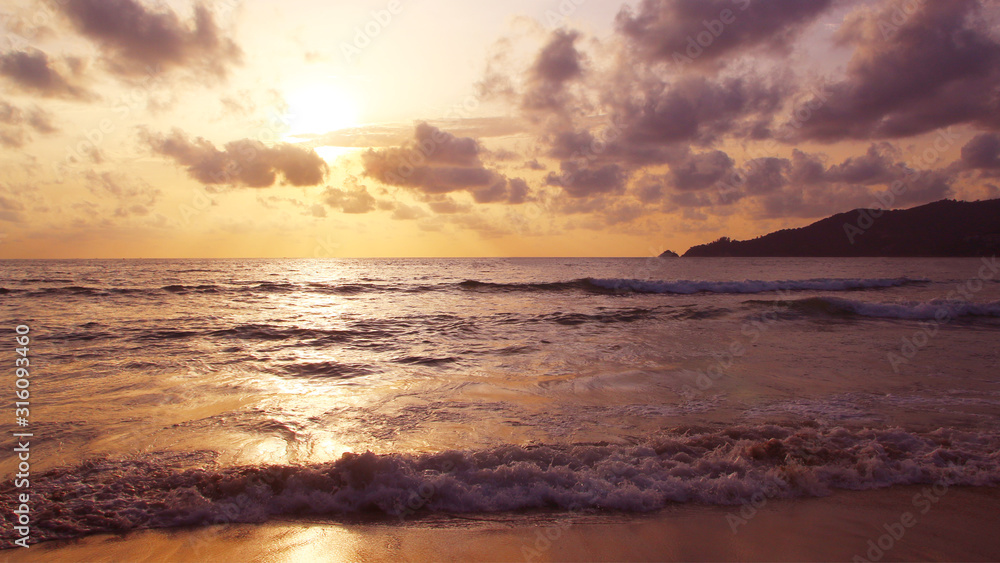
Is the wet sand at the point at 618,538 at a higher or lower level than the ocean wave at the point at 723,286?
lower

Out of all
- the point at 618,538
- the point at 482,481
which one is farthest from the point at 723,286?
the point at 618,538

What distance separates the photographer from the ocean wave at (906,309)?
65.6 ft

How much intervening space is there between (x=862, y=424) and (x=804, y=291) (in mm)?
33398

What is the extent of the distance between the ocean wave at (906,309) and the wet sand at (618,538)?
1926cm

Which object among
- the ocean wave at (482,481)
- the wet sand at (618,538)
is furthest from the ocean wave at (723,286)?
the wet sand at (618,538)

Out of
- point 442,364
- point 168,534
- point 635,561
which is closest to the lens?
point 635,561

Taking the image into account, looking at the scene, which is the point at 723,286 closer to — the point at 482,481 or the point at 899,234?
the point at 482,481

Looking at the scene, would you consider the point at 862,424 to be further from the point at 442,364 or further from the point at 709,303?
the point at 709,303

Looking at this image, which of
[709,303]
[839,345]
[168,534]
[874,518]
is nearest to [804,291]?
[709,303]

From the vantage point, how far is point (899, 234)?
Result: 124375 mm

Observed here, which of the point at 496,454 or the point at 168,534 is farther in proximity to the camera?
the point at 496,454

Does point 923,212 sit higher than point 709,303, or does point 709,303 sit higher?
point 923,212

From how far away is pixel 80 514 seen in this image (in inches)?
171

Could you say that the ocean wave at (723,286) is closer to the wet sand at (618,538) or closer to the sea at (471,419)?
the sea at (471,419)
